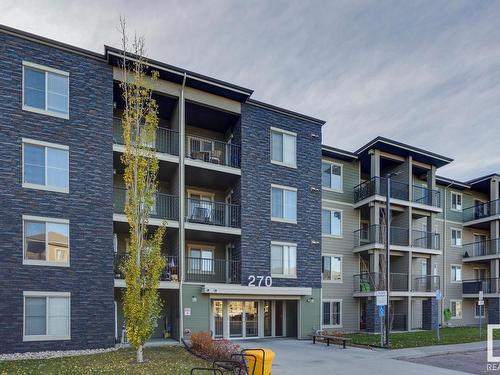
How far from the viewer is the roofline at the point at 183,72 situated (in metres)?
16.5

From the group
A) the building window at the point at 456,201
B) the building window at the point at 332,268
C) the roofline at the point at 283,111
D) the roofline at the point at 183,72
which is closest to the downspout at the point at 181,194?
the roofline at the point at 183,72

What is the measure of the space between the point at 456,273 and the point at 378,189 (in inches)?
467

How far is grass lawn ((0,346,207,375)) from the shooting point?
11.3 m

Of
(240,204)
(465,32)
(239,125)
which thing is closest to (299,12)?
(239,125)

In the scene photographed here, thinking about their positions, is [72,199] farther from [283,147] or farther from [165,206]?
[283,147]

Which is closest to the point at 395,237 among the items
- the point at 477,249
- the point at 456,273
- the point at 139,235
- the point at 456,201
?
the point at 456,273

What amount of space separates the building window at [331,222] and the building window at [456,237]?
11271 millimetres

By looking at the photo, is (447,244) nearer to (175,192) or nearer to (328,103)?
(328,103)

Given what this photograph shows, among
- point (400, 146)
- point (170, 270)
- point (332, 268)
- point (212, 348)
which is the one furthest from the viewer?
point (400, 146)

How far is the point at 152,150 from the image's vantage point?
14.5 meters

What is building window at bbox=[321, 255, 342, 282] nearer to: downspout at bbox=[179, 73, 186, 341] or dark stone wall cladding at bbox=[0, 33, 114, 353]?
downspout at bbox=[179, 73, 186, 341]

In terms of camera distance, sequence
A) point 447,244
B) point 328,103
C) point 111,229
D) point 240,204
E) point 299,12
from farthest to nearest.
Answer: point 447,244, point 328,103, point 240,204, point 299,12, point 111,229

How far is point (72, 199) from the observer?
1575 centimetres

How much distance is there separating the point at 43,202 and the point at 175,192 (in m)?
5.68
